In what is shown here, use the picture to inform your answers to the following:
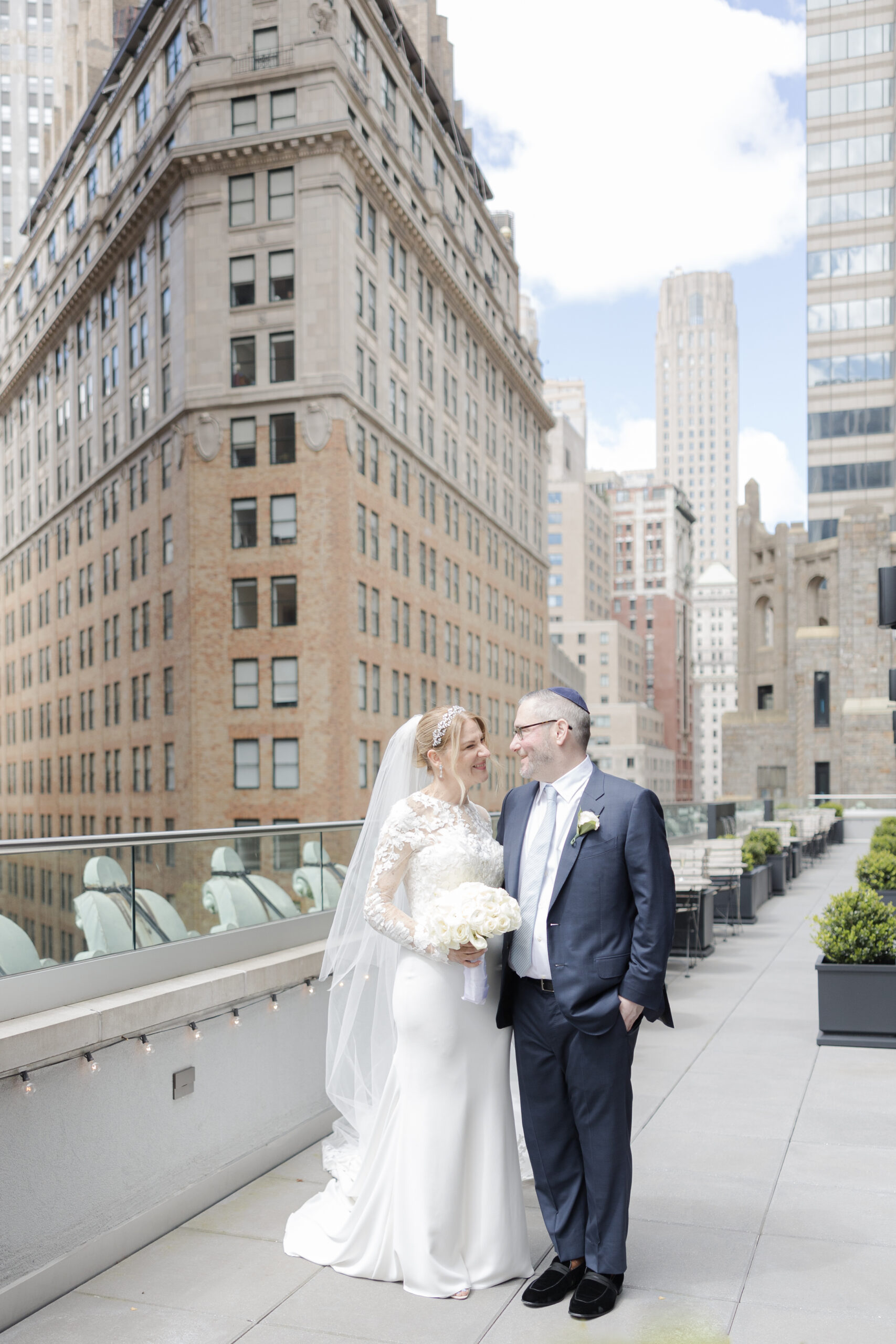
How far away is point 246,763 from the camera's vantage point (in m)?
50.2

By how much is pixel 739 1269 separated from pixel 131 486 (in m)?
58.0

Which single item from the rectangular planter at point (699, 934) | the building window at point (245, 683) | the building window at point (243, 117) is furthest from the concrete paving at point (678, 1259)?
the building window at point (243, 117)

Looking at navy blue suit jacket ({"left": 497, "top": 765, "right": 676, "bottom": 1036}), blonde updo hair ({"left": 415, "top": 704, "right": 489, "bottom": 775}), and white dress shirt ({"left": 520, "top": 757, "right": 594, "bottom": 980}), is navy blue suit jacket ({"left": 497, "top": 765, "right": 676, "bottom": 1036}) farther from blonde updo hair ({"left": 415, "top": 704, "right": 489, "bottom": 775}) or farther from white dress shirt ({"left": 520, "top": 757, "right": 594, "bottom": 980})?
blonde updo hair ({"left": 415, "top": 704, "right": 489, "bottom": 775})

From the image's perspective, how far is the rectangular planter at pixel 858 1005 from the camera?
9.22 metres

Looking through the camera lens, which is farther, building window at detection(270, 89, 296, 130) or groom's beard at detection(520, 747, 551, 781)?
building window at detection(270, 89, 296, 130)

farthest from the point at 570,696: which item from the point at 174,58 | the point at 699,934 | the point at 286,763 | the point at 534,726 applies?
the point at 174,58

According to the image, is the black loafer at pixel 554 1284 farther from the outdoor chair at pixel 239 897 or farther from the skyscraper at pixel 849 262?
the skyscraper at pixel 849 262

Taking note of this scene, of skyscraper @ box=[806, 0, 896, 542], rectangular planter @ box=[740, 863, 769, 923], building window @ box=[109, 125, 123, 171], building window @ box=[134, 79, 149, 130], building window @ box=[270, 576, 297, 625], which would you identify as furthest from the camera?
skyscraper @ box=[806, 0, 896, 542]

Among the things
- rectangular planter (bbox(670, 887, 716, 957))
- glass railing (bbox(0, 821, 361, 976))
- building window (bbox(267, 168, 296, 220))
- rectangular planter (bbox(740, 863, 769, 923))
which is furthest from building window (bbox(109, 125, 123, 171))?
glass railing (bbox(0, 821, 361, 976))

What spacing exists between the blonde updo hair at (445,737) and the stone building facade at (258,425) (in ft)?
142

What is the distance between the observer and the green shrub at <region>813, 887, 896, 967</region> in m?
9.15

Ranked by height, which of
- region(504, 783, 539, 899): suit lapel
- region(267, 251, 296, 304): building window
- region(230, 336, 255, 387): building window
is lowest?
region(504, 783, 539, 899): suit lapel

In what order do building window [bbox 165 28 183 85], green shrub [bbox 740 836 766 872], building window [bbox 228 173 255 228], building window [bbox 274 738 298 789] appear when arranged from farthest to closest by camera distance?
building window [bbox 165 28 183 85] < building window [bbox 228 173 255 228] < building window [bbox 274 738 298 789] < green shrub [bbox 740 836 766 872]

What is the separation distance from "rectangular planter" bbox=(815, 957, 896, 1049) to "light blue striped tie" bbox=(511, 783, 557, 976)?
524 cm
